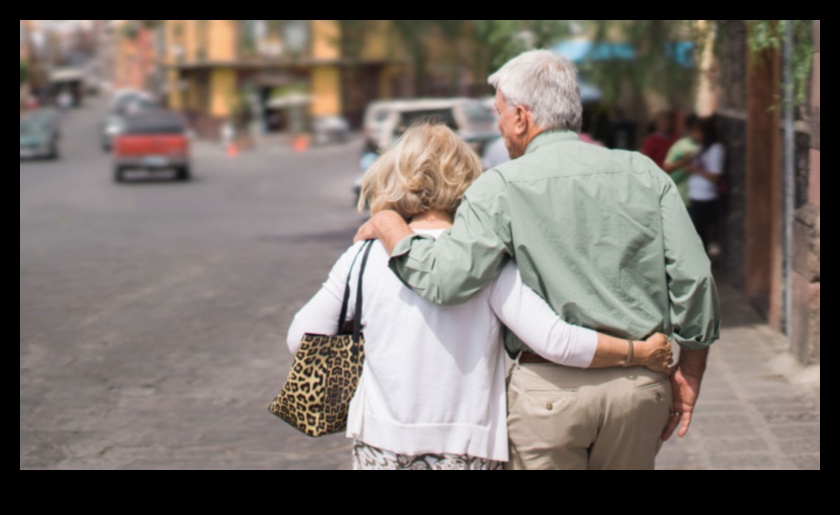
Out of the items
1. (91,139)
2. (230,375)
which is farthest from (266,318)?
(91,139)

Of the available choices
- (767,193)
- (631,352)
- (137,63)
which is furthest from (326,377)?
(137,63)

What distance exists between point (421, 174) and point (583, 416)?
2.25 feet

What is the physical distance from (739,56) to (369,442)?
8162 millimetres

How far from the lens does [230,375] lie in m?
7.52

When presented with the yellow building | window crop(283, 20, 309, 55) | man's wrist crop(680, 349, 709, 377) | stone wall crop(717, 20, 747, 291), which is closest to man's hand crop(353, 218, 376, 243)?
man's wrist crop(680, 349, 709, 377)

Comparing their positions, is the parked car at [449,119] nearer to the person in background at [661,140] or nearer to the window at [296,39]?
the person in background at [661,140]

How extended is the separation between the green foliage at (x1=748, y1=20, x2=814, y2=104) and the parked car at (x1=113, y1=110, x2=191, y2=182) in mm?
22936

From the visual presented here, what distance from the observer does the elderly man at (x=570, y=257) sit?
282 centimetres

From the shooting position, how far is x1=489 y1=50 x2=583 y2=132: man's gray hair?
2926 mm

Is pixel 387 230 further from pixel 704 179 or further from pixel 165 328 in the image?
pixel 704 179

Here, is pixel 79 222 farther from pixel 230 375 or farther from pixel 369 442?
pixel 369 442

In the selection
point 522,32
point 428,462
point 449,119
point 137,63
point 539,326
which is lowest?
point 428,462

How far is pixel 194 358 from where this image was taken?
316 inches

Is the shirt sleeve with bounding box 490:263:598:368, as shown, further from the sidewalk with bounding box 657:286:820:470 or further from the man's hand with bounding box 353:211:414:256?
the sidewalk with bounding box 657:286:820:470
